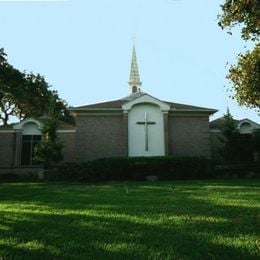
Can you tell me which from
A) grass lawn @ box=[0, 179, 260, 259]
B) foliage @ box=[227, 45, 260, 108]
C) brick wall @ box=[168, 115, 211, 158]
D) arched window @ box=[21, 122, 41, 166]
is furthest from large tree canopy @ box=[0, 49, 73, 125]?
grass lawn @ box=[0, 179, 260, 259]

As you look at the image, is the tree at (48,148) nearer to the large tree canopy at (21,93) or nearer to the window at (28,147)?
the window at (28,147)

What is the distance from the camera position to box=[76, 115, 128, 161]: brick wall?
29.1 metres

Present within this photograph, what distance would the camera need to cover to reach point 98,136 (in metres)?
29.4

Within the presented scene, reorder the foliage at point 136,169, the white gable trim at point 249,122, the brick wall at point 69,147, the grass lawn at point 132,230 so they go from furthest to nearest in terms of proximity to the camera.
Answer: the white gable trim at point 249,122, the brick wall at point 69,147, the foliage at point 136,169, the grass lawn at point 132,230

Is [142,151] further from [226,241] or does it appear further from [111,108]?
[226,241]

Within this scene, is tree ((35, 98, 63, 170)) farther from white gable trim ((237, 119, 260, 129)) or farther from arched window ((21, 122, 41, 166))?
white gable trim ((237, 119, 260, 129))

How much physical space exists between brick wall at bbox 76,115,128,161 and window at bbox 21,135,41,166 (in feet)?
12.0

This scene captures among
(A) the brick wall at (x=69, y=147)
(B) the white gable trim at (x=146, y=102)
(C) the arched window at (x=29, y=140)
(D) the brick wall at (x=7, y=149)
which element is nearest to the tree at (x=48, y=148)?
(A) the brick wall at (x=69, y=147)

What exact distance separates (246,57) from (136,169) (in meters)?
10.6

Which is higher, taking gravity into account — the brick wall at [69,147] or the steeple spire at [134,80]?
the steeple spire at [134,80]

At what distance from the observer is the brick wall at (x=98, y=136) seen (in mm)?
29125

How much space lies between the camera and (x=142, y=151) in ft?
93.6

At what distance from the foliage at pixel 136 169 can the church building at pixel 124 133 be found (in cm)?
411

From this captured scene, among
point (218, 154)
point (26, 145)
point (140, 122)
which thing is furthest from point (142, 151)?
point (26, 145)
